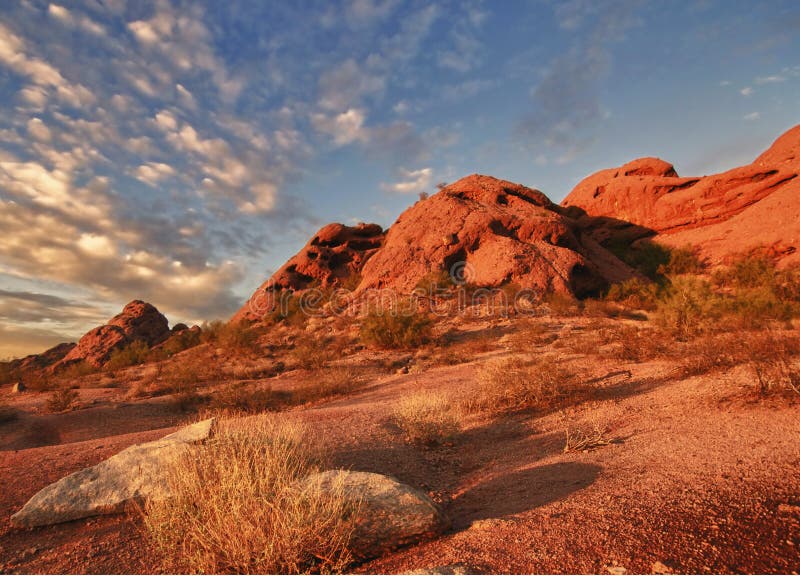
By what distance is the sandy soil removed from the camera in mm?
2439

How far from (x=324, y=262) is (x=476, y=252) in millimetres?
10989

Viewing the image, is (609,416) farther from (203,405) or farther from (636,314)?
(636,314)

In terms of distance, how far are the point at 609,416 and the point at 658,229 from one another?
31.4 metres

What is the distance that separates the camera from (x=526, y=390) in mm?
6777

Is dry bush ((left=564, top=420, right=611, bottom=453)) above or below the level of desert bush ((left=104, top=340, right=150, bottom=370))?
below

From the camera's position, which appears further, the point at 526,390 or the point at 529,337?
the point at 529,337

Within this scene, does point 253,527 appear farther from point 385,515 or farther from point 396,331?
point 396,331

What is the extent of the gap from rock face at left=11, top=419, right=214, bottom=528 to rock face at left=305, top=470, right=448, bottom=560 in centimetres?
156

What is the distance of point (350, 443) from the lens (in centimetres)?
551

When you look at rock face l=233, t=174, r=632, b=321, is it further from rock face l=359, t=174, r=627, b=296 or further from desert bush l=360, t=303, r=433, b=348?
desert bush l=360, t=303, r=433, b=348

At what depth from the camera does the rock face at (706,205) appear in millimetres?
23859

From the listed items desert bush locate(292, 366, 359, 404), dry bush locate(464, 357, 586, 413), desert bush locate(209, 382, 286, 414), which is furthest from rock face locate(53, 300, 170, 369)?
dry bush locate(464, 357, 586, 413)

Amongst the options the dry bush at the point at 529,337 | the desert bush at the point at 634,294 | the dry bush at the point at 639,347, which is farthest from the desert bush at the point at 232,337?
the desert bush at the point at 634,294

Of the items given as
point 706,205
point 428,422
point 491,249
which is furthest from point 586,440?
point 706,205
